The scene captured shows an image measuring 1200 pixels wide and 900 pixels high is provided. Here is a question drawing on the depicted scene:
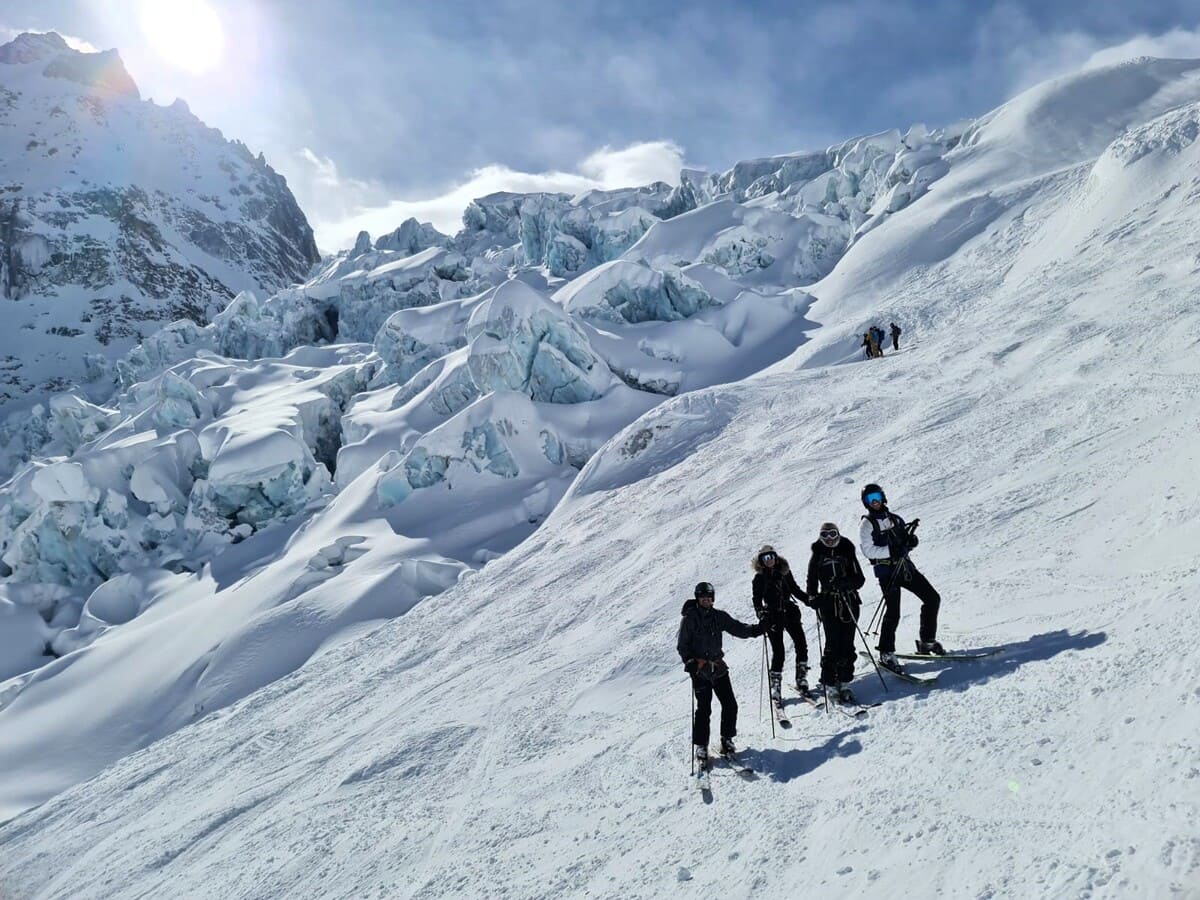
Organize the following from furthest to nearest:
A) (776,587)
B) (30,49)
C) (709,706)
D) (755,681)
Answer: (30,49), (755,681), (776,587), (709,706)

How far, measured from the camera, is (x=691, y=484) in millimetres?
17766

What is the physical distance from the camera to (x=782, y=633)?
6727 mm

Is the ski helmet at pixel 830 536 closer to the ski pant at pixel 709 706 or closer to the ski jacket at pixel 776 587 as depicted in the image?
the ski jacket at pixel 776 587

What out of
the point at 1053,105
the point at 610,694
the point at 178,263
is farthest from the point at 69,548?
the point at 178,263

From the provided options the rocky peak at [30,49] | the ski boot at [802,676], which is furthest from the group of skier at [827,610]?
the rocky peak at [30,49]

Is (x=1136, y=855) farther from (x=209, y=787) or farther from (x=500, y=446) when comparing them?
(x=500, y=446)

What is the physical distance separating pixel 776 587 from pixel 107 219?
15345 cm

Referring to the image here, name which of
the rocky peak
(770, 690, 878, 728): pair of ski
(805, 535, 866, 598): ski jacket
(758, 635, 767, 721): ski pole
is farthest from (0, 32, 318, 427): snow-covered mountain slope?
(805, 535, 866, 598): ski jacket

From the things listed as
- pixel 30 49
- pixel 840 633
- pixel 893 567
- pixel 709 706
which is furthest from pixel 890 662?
pixel 30 49

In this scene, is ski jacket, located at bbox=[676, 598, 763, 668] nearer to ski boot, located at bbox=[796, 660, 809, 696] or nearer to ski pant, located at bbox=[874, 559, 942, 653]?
ski boot, located at bbox=[796, 660, 809, 696]

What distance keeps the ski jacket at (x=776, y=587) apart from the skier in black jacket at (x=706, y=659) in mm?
404

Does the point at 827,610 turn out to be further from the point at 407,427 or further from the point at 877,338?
the point at 407,427

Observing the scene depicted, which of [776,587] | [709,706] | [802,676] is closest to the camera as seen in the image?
[709,706]

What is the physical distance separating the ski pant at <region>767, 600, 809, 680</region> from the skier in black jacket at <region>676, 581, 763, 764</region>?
0.45m
